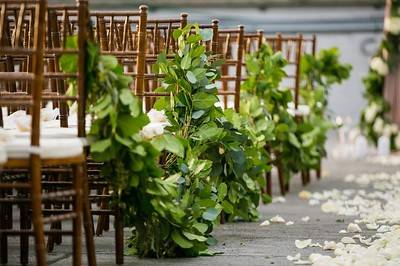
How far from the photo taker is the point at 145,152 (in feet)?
11.5

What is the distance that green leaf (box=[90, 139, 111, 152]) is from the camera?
3.37 metres

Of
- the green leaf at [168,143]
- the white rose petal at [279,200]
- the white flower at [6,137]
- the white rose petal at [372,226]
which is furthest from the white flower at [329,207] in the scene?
the white flower at [6,137]

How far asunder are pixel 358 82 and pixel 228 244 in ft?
27.8

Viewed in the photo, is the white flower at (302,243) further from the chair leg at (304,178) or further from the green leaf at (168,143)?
the chair leg at (304,178)

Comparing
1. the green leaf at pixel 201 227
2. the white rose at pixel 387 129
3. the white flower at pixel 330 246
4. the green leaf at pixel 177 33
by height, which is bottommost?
the white rose at pixel 387 129

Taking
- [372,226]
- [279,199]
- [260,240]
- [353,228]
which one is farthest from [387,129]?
[260,240]

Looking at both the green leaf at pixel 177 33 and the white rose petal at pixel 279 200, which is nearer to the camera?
the green leaf at pixel 177 33

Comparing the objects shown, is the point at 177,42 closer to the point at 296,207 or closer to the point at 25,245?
the point at 25,245

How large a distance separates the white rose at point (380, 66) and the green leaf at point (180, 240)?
6.92 metres

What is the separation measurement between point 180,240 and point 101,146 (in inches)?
26.5

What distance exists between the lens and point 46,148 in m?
3.15

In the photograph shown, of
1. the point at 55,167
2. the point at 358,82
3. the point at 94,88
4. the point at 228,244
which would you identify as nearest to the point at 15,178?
the point at 55,167

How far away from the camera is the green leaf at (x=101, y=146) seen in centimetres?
337

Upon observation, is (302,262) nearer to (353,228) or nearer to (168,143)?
(168,143)
